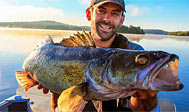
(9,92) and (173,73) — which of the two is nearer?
(173,73)

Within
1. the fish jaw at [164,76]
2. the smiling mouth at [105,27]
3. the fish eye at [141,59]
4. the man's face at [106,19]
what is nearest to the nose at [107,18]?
the man's face at [106,19]

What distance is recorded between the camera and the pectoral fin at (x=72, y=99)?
243 cm

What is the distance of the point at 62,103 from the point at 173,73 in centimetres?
151

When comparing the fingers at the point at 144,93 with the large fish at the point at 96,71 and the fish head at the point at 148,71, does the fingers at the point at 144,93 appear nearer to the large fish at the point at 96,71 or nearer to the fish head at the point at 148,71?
the large fish at the point at 96,71

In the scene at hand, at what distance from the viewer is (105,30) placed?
4.04m

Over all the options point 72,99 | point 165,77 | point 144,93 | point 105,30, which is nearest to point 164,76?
point 165,77

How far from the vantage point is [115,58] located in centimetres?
237

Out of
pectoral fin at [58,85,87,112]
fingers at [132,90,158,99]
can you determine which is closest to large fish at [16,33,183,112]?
pectoral fin at [58,85,87,112]

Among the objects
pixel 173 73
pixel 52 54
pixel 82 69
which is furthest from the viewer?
pixel 52 54

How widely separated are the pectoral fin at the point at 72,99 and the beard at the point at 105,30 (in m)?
1.93

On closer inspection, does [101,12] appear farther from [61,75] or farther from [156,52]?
[156,52]

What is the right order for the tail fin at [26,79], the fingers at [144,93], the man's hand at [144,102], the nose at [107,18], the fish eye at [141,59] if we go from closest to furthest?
the fish eye at [141,59], the fingers at [144,93], the man's hand at [144,102], the tail fin at [26,79], the nose at [107,18]

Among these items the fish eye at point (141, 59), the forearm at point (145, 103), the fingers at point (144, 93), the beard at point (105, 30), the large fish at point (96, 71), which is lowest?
the forearm at point (145, 103)

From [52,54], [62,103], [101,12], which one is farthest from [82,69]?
[101,12]
